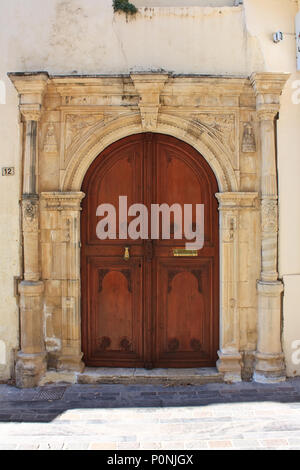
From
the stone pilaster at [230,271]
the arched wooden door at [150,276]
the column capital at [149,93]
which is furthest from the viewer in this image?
the arched wooden door at [150,276]

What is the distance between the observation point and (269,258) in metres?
4.61

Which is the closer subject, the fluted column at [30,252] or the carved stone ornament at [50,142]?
the fluted column at [30,252]

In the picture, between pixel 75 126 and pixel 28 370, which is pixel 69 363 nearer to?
pixel 28 370

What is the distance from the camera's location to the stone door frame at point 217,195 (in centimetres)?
457

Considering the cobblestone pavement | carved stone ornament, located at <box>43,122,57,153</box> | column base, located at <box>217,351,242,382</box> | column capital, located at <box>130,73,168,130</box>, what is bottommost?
the cobblestone pavement

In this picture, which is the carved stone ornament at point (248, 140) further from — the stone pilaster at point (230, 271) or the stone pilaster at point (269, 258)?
the stone pilaster at point (230, 271)

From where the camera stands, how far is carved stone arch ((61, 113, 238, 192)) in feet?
15.3

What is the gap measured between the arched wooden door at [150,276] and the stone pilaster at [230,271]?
146mm

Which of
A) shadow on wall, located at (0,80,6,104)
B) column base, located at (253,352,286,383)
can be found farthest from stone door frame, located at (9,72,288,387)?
shadow on wall, located at (0,80,6,104)

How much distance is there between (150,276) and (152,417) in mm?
1585

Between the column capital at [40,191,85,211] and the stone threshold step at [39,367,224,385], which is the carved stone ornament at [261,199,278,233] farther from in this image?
the column capital at [40,191,85,211]

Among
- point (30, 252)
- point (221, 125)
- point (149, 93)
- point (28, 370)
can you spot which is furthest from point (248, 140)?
point (28, 370)

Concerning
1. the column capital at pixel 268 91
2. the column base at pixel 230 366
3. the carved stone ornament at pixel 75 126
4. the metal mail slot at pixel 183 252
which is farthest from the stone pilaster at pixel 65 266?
the column capital at pixel 268 91

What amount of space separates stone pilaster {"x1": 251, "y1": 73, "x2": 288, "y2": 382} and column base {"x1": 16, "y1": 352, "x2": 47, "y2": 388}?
8.26 feet
